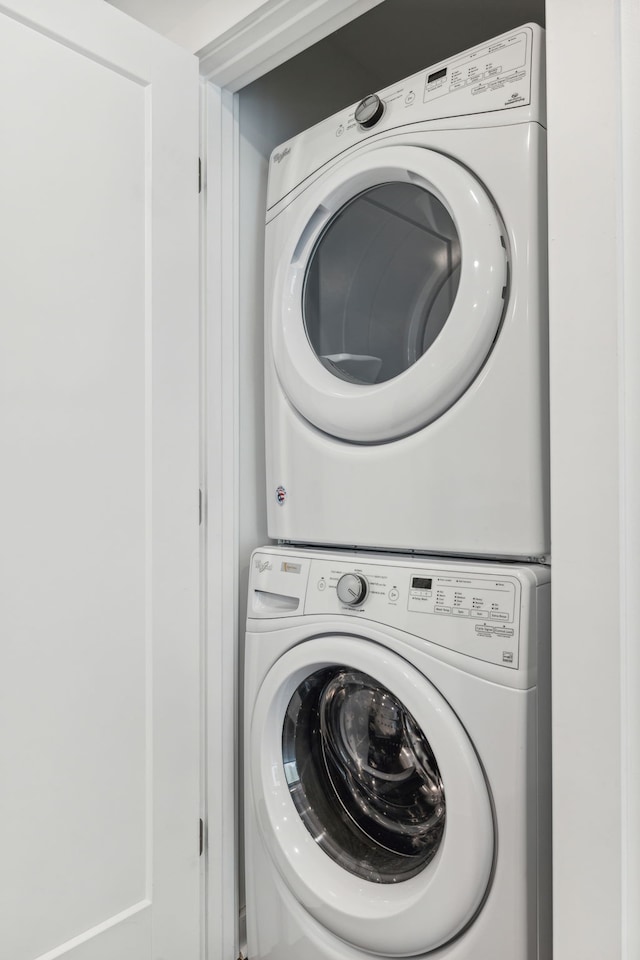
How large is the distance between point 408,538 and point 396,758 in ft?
1.35

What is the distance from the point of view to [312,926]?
1268 millimetres

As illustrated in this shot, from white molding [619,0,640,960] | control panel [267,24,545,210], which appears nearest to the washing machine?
white molding [619,0,640,960]

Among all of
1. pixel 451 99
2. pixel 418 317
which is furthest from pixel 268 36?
pixel 418 317

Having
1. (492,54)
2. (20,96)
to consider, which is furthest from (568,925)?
(20,96)

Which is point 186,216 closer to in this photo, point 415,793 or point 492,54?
point 492,54

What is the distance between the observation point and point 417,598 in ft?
3.75

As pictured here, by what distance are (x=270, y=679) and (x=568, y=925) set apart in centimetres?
65

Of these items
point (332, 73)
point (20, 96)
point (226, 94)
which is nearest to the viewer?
point (20, 96)

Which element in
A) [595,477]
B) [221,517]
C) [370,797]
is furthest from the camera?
[221,517]

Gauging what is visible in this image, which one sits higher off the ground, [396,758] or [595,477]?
[595,477]

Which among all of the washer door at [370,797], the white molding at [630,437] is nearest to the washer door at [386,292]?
the white molding at [630,437]

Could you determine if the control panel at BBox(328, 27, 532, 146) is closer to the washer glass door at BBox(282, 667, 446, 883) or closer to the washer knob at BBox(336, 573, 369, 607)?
the washer knob at BBox(336, 573, 369, 607)

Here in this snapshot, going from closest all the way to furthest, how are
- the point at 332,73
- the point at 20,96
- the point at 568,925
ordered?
the point at 568,925, the point at 20,96, the point at 332,73

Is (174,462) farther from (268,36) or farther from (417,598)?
(268,36)
